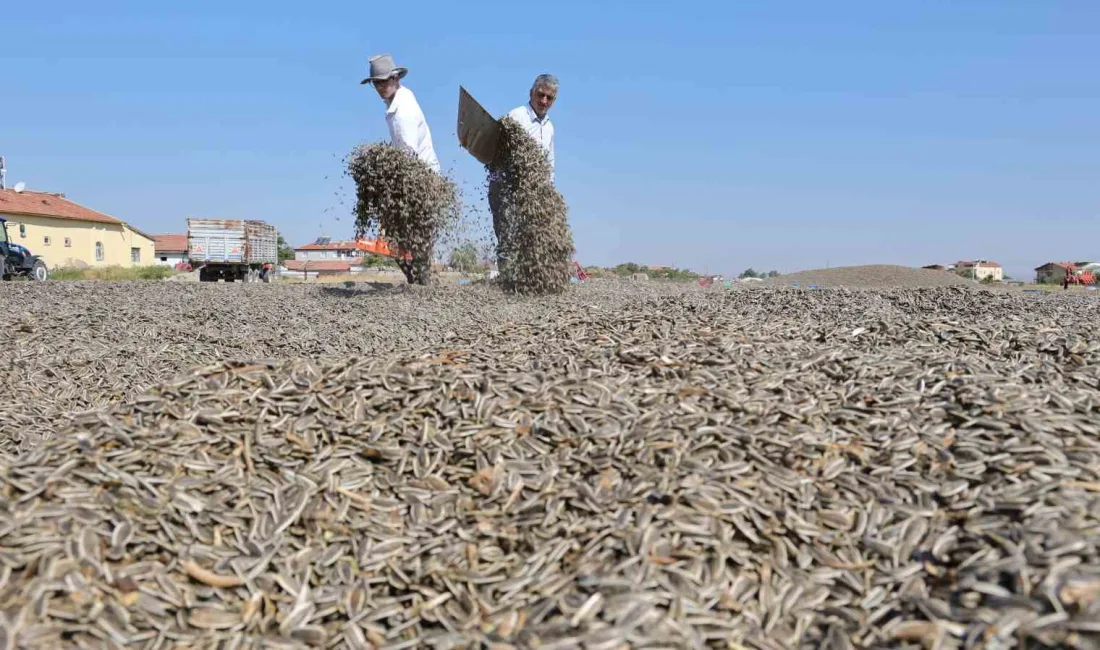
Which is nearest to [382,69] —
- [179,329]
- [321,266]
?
[179,329]

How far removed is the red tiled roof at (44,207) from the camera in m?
32.5

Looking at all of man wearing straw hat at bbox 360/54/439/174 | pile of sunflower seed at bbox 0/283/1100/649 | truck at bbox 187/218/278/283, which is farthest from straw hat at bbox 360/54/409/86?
truck at bbox 187/218/278/283

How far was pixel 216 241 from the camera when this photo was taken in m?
25.7

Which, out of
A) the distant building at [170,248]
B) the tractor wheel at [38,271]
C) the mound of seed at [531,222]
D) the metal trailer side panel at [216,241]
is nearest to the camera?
the mound of seed at [531,222]

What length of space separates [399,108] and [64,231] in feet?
111

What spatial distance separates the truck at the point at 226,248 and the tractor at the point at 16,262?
21.2 feet

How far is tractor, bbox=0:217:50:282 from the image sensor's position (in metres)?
16.4

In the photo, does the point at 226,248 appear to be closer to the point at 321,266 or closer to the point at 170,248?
the point at 321,266

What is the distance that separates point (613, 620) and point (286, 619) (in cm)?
78

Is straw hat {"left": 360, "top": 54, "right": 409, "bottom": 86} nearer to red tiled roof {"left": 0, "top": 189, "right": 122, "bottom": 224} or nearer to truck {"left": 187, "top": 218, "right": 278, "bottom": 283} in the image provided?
truck {"left": 187, "top": 218, "right": 278, "bottom": 283}

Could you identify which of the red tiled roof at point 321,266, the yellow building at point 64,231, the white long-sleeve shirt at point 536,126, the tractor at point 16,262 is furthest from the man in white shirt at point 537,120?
the red tiled roof at point 321,266

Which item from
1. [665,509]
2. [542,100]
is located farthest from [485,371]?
[542,100]

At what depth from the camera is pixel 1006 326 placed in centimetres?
374

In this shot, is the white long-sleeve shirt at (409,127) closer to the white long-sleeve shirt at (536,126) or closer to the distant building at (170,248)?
the white long-sleeve shirt at (536,126)
